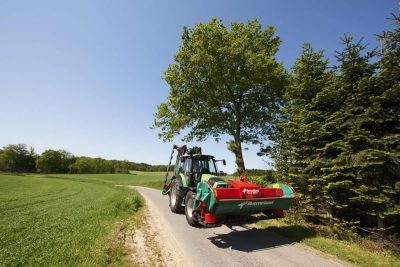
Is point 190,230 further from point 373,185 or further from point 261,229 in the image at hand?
point 373,185

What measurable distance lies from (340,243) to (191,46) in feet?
56.0

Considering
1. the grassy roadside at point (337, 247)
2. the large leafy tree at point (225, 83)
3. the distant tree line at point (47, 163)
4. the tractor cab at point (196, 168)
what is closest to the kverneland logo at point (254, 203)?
the grassy roadside at point (337, 247)

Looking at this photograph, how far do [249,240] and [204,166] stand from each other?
4.04 metres

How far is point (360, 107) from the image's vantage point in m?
7.91

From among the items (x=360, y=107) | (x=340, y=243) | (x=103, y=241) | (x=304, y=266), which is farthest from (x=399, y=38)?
(x=103, y=241)

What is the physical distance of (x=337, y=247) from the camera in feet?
20.7

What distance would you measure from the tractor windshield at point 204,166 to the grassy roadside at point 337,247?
10.8ft

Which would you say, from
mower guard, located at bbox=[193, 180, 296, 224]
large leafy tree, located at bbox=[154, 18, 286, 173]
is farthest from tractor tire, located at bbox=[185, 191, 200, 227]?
large leafy tree, located at bbox=[154, 18, 286, 173]

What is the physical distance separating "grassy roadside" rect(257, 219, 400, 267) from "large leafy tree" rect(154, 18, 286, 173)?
860 cm

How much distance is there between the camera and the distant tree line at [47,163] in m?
91.3

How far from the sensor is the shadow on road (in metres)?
6.59

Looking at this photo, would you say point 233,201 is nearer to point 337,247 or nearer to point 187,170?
point 337,247

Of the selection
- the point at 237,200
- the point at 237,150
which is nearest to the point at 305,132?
the point at 237,200

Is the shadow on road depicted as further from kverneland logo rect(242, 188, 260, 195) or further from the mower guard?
kverneland logo rect(242, 188, 260, 195)
